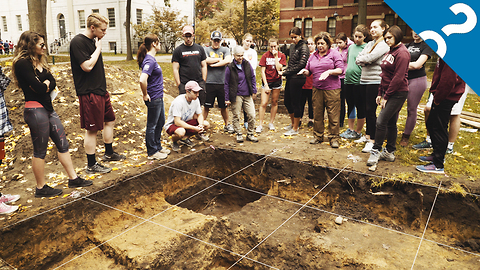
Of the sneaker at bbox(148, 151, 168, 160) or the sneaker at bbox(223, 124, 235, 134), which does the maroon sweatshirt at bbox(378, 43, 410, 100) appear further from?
the sneaker at bbox(148, 151, 168, 160)

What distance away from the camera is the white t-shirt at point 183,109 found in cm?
545

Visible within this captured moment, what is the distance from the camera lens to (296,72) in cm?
641

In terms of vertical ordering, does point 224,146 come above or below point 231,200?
above

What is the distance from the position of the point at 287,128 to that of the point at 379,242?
12.2 ft

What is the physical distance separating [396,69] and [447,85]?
0.68 metres

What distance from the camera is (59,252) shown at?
3674 mm

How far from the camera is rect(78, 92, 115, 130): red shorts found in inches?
172

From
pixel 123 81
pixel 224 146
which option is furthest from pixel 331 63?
pixel 123 81

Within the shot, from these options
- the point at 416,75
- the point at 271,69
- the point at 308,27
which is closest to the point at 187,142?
the point at 271,69

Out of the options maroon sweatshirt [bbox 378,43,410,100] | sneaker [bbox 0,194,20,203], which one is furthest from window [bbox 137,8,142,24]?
maroon sweatshirt [bbox 378,43,410,100]

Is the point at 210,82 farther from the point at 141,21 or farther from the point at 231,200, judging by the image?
the point at 141,21

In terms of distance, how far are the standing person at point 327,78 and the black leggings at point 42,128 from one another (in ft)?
13.6

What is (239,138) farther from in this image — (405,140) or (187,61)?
(405,140)

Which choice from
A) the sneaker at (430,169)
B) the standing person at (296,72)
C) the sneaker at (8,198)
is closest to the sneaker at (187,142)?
the standing person at (296,72)
